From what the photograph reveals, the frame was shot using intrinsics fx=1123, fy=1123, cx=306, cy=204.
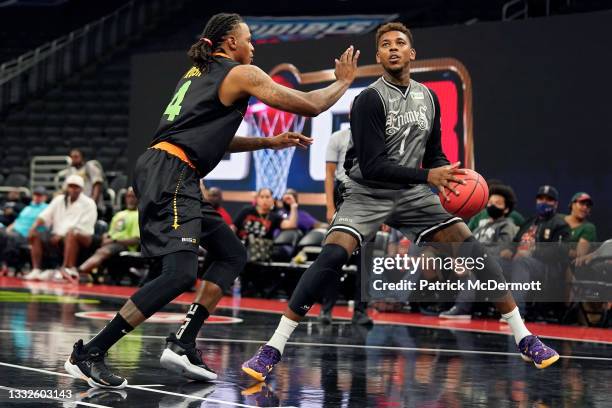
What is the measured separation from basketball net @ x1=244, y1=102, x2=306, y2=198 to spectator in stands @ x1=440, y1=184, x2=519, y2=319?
515 cm

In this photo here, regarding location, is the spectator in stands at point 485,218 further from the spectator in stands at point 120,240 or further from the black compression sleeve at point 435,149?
the black compression sleeve at point 435,149

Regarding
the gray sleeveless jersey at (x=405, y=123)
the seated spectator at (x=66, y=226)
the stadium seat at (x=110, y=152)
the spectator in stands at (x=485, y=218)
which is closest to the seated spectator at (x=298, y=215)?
the spectator in stands at (x=485, y=218)

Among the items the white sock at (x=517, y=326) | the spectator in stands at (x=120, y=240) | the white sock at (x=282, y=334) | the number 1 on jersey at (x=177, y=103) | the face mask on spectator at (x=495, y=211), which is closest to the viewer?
the number 1 on jersey at (x=177, y=103)

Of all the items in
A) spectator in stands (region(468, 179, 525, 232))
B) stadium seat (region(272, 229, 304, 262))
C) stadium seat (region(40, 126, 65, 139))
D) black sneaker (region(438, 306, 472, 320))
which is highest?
stadium seat (region(40, 126, 65, 139))

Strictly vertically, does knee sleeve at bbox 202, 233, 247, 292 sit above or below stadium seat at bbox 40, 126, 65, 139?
below

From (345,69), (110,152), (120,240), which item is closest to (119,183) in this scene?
(120,240)

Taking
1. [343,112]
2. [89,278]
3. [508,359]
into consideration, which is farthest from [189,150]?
[89,278]

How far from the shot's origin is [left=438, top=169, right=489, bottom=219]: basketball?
6484mm

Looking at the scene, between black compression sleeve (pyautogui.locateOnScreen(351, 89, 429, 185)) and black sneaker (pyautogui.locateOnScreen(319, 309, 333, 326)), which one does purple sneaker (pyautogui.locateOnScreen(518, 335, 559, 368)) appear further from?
black sneaker (pyautogui.locateOnScreen(319, 309, 333, 326))

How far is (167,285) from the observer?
226 inches

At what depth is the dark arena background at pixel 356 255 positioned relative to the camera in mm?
6184

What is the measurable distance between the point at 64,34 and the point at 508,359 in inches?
988

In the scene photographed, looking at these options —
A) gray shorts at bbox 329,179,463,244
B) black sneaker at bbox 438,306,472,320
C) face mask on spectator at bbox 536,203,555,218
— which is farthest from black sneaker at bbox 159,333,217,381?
face mask on spectator at bbox 536,203,555,218

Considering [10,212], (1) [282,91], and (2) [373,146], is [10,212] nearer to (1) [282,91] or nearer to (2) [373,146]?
(2) [373,146]
